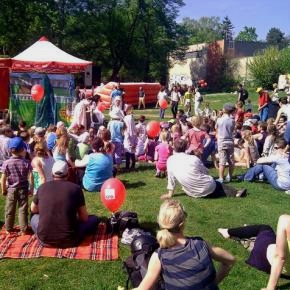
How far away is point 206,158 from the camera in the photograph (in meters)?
11.9

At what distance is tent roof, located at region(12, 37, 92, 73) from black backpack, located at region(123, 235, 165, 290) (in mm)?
12771

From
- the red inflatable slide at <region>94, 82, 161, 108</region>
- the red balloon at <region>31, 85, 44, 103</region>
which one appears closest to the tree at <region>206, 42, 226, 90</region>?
the red inflatable slide at <region>94, 82, 161, 108</region>

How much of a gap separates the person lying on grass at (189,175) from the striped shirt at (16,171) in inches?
116

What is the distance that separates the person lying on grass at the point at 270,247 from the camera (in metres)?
4.78

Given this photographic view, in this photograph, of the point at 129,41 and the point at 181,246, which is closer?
the point at 181,246

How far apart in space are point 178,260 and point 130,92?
2649 cm

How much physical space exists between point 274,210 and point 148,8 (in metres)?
43.4

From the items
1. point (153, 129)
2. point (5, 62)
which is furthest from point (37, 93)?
point (153, 129)

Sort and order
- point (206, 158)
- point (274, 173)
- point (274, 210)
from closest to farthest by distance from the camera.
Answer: point (274, 210) → point (274, 173) → point (206, 158)

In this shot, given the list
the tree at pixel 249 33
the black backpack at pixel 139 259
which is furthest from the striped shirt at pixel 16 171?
the tree at pixel 249 33

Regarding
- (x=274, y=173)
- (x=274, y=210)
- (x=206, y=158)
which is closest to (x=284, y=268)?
(x=274, y=210)

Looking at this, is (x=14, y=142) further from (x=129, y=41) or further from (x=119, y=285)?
(x=129, y=41)

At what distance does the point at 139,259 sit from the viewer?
507 cm

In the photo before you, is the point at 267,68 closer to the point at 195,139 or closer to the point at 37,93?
the point at 37,93
